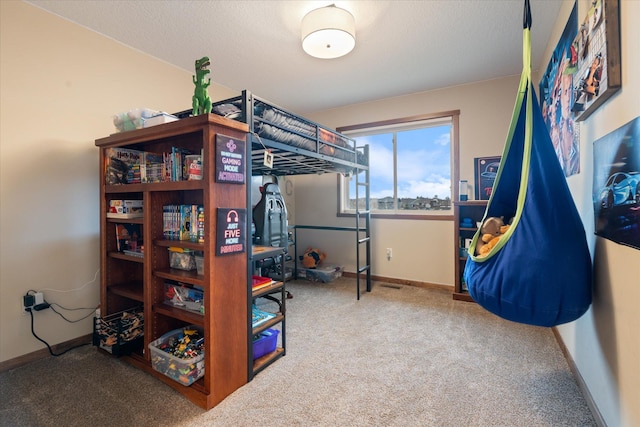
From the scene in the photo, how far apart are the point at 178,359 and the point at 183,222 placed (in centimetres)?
77

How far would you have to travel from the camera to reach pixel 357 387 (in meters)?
1.70

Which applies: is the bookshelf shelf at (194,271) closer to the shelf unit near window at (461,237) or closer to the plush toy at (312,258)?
the plush toy at (312,258)

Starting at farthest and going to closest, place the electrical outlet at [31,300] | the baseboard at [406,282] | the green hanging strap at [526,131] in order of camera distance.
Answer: the baseboard at [406,282] < the electrical outlet at [31,300] < the green hanging strap at [526,131]

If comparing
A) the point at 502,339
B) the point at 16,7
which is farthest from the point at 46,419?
the point at 502,339

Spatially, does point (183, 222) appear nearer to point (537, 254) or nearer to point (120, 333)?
point (120, 333)

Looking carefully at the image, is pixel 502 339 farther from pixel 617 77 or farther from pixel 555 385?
pixel 617 77

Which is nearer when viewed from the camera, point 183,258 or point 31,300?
point 183,258

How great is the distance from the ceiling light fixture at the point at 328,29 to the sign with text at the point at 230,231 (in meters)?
1.35

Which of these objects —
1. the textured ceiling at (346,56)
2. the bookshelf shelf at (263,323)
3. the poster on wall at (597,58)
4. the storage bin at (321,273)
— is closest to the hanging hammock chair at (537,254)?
the poster on wall at (597,58)

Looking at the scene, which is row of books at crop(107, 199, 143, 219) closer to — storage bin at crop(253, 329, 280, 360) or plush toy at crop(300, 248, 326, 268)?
storage bin at crop(253, 329, 280, 360)

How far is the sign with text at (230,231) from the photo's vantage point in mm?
1540

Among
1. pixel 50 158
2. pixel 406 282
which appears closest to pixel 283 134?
pixel 50 158

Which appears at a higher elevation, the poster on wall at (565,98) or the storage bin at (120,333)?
the poster on wall at (565,98)

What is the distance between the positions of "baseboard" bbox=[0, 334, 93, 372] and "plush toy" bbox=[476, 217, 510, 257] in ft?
9.33
